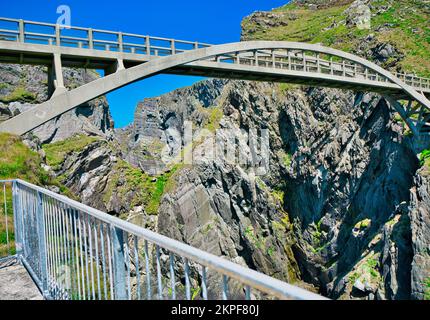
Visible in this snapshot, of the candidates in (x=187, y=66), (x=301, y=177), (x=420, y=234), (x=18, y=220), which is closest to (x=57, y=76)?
(x=187, y=66)

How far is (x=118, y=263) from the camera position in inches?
186

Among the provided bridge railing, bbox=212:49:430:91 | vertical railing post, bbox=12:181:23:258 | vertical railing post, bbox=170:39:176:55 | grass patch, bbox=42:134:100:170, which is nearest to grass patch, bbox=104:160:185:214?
grass patch, bbox=42:134:100:170

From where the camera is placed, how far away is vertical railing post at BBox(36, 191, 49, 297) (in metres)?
7.49

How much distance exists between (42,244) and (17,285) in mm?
1350

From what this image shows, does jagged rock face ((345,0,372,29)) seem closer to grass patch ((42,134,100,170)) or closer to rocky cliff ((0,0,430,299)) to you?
rocky cliff ((0,0,430,299))

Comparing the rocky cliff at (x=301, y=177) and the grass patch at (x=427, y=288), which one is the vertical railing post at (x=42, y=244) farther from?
the rocky cliff at (x=301, y=177)

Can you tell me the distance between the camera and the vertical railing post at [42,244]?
7.49 m

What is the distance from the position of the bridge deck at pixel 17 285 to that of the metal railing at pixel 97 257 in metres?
0.17

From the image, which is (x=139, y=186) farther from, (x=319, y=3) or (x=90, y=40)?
(x=319, y=3)

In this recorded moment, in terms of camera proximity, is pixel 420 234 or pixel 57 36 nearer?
pixel 57 36

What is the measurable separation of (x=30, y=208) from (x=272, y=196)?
4738 cm

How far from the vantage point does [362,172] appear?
43.6 meters
